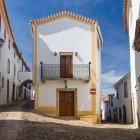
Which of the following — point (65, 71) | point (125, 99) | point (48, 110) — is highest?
point (65, 71)

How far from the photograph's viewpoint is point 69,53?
24.4 meters

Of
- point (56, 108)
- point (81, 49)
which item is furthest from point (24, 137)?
point (81, 49)

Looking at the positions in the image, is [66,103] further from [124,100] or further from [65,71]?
[124,100]

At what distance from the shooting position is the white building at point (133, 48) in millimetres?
16966

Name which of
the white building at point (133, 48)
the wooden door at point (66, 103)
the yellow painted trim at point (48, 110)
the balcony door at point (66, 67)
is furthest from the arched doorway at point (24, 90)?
the white building at point (133, 48)

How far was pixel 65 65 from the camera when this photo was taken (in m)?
24.4

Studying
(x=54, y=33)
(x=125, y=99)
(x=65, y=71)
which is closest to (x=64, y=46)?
(x=54, y=33)

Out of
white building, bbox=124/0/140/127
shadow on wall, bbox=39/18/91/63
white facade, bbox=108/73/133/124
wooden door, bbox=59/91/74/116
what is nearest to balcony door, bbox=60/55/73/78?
shadow on wall, bbox=39/18/91/63

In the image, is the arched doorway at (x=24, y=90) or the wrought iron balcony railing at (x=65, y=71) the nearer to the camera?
the wrought iron balcony railing at (x=65, y=71)

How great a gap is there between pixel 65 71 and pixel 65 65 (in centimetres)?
46

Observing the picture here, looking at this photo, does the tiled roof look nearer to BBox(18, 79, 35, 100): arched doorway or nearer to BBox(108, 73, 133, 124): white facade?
BBox(108, 73, 133, 124): white facade

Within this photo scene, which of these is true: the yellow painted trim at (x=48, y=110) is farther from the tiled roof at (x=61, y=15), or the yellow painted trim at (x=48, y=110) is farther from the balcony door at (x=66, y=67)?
the tiled roof at (x=61, y=15)

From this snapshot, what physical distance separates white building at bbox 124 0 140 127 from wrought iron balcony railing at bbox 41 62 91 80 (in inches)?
148

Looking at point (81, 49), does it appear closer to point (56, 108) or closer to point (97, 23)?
point (97, 23)
